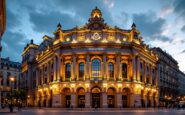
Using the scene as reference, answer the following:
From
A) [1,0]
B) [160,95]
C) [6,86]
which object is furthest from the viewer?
[6,86]

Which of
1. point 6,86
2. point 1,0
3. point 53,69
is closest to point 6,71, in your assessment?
point 6,86

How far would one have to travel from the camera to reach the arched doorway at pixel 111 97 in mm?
83938

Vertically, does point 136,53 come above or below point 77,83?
above

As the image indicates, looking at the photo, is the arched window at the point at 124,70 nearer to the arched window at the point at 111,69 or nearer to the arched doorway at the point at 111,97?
the arched window at the point at 111,69

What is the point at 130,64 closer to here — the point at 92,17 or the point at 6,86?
the point at 92,17

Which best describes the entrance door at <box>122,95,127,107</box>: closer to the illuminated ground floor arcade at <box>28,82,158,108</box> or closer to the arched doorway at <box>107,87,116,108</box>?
the illuminated ground floor arcade at <box>28,82,158,108</box>

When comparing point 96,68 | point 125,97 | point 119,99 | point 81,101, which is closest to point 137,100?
point 125,97

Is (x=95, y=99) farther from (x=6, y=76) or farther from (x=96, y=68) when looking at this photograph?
(x=6, y=76)

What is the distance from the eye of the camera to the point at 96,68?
8481cm

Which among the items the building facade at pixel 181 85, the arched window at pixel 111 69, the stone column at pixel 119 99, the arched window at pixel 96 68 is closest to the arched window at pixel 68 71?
the arched window at pixel 96 68

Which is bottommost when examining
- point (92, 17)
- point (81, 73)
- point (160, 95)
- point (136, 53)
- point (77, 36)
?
point (160, 95)

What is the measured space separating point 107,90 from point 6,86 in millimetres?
74663

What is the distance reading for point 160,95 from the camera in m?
118

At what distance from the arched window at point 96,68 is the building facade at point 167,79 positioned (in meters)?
38.2
